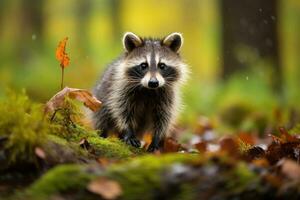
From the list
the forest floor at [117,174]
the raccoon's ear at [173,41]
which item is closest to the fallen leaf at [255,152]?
the forest floor at [117,174]

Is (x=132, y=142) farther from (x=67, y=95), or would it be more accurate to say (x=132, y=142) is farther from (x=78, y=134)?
(x=67, y=95)

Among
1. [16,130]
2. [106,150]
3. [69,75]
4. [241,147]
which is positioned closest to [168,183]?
[16,130]

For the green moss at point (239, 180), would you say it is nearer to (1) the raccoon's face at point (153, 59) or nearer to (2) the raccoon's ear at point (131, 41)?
(1) the raccoon's face at point (153, 59)

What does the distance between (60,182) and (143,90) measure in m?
3.86

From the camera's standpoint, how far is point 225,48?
57.0 feet

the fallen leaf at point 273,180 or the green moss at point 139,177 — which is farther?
the fallen leaf at point 273,180

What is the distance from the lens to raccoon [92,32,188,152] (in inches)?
316

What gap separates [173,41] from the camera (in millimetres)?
8555

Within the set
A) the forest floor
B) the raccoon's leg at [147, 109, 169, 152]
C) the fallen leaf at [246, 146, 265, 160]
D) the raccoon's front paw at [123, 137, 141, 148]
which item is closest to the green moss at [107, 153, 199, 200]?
the forest floor

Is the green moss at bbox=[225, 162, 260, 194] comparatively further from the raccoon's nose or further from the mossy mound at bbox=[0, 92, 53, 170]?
the raccoon's nose

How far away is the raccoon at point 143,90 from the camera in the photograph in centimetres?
804

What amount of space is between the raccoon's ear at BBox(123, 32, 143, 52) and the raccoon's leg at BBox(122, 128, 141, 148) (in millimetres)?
1166

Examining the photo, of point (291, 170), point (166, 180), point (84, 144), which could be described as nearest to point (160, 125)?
point (84, 144)

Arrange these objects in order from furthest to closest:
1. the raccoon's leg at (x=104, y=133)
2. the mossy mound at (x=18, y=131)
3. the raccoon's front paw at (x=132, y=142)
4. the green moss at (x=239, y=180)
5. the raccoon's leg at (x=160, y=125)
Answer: the raccoon's leg at (x=104, y=133) < the raccoon's leg at (x=160, y=125) < the raccoon's front paw at (x=132, y=142) < the mossy mound at (x=18, y=131) < the green moss at (x=239, y=180)
